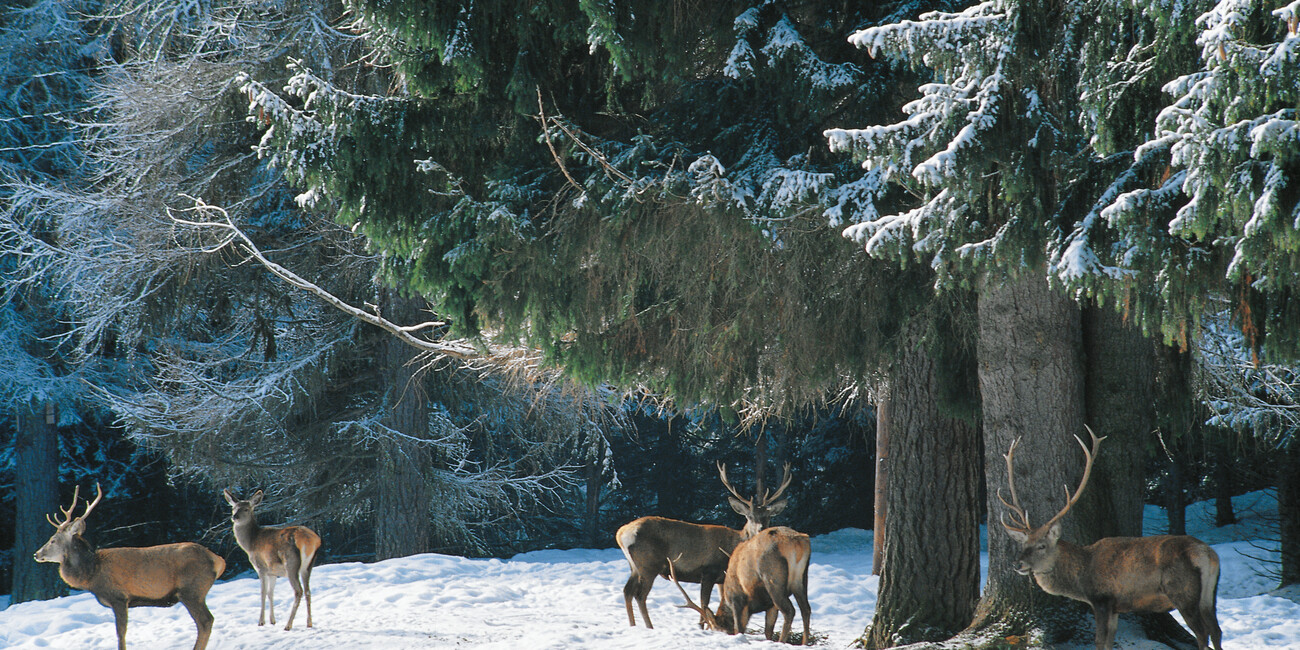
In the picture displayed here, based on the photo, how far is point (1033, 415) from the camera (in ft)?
16.7

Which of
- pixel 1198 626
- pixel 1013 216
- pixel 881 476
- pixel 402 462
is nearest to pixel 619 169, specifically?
pixel 1013 216

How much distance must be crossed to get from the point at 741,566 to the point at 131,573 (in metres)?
4.26

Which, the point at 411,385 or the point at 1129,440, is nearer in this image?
the point at 1129,440

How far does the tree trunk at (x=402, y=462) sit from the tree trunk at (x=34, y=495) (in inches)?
232

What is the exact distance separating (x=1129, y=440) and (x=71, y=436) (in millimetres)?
17557

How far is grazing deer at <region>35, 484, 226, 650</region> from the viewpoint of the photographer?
632 cm

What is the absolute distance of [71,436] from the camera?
54.9 ft

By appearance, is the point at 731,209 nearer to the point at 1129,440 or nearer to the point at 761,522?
the point at 1129,440

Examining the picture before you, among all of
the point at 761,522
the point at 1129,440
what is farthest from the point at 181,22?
the point at 1129,440

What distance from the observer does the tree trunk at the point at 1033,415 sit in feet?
16.5

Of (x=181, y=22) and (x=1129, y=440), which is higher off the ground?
(x=181, y=22)

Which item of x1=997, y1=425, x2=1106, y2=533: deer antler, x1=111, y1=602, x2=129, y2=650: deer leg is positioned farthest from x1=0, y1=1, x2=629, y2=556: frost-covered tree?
x1=997, y1=425, x2=1106, y2=533: deer antler

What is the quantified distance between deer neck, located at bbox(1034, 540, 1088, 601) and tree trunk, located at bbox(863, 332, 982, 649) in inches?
73.6

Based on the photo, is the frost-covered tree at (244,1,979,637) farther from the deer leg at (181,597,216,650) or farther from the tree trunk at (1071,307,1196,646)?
the deer leg at (181,597,216,650)
